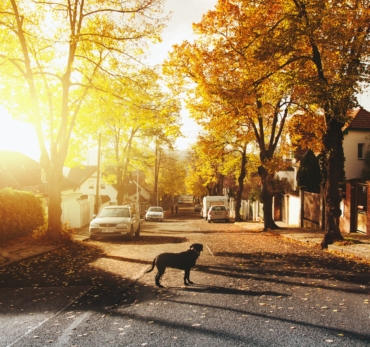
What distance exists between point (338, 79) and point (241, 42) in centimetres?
446

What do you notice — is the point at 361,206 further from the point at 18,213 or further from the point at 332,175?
the point at 18,213

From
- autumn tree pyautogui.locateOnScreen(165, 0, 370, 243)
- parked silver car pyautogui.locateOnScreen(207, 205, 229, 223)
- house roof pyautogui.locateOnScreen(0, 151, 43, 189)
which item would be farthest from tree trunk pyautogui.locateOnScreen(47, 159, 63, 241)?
parked silver car pyautogui.locateOnScreen(207, 205, 229, 223)

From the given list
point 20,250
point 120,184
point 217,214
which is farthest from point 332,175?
point 120,184

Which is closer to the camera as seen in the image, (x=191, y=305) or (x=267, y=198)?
(x=191, y=305)

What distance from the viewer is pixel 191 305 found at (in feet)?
22.1

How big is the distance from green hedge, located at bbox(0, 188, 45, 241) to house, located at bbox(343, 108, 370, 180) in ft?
91.5

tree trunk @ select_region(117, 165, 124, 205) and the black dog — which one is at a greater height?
tree trunk @ select_region(117, 165, 124, 205)

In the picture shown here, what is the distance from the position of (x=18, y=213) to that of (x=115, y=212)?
4.36 metres

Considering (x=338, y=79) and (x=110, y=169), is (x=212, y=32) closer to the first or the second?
(x=338, y=79)

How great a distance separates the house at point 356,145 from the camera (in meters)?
38.9

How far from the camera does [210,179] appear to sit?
4878 centimetres

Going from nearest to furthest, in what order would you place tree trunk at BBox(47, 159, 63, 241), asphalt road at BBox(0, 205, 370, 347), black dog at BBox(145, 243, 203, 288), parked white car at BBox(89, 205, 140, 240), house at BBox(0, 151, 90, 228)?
asphalt road at BBox(0, 205, 370, 347) < black dog at BBox(145, 243, 203, 288) < tree trunk at BBox(47, 159, 63, 241) < parked white car at BBox(89, 205, 140, 240) < house at BBox(0, 151, 90, 228)

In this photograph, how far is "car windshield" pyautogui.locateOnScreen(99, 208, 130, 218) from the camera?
67.5 ft

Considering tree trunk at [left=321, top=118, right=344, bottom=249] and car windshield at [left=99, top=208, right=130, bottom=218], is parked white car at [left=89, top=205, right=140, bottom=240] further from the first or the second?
tree trunk at [left=321, top=118, right=344, bottom=249]
